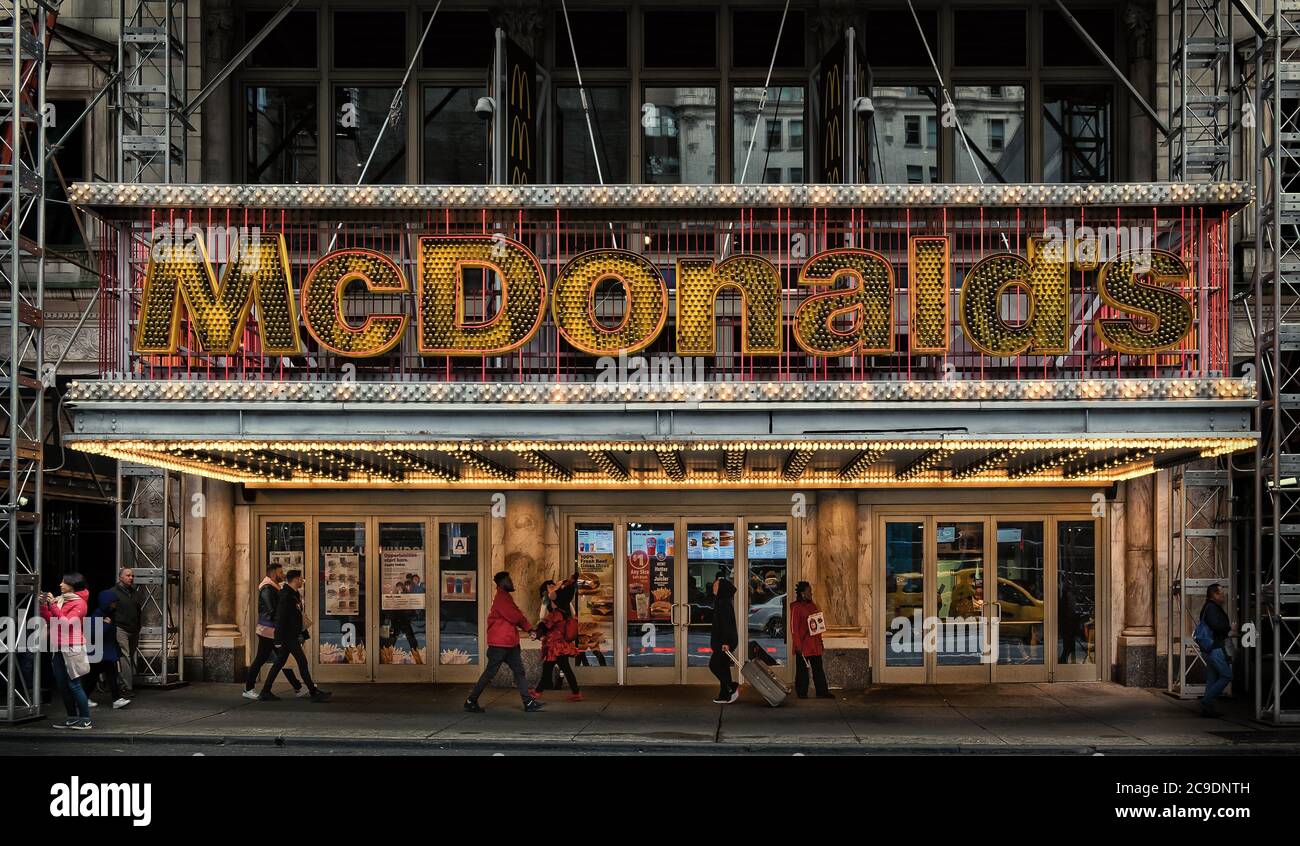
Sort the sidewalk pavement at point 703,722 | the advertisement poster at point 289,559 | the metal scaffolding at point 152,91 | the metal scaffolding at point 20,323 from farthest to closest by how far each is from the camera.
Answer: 1. the advertisement poster at point 289,559
2. the metal scaffolding at point 152,91
3. the metal scaffolding at point 20,323
4. the sidewalk pavement at point 703,722

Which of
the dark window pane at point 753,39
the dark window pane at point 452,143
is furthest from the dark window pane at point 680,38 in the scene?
the dark window pane at point 452,143

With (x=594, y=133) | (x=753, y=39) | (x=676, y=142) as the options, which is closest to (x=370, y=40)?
(x=594, y=133)

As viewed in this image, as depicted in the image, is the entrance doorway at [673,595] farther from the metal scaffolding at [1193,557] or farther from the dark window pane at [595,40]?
the dark window pane at [595,40]

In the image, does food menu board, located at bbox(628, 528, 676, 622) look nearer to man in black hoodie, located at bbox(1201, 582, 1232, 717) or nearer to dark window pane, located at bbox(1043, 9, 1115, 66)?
man in black hoodie, located at bbox(1201, 582, 1232, 717)

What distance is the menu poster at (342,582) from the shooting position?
21.2 metres

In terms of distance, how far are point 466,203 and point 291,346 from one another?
2.81 meters

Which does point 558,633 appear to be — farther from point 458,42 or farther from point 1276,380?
point 1276,380

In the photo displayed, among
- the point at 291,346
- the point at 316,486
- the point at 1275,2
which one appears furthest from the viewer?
the point at 316,486

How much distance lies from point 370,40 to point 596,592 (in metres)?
10.2

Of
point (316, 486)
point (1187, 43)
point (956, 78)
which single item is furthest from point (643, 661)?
point (1187, 43)

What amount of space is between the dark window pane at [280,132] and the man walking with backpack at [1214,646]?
15.8 metres

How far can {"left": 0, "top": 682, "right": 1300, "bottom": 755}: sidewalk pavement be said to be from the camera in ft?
50.3

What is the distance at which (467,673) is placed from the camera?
69.3 ft

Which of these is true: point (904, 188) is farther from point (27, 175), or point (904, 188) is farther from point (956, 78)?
point (27, 175)
